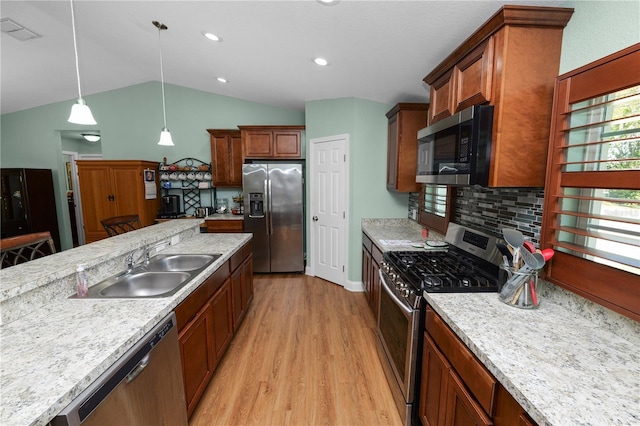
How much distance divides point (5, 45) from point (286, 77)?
306 centimetres

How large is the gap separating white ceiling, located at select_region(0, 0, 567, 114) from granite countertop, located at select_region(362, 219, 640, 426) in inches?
57.3

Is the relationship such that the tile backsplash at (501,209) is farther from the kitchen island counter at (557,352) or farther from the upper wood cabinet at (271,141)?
the upper wood cabinet at (271,141)

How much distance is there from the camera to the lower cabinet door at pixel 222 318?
6.49 ft

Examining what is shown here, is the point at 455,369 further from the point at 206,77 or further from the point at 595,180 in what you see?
the point at 206,77

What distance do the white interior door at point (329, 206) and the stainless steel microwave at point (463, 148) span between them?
5.81 ft

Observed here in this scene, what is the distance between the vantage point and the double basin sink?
1.54 m

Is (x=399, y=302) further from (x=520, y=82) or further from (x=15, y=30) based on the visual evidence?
(x=15, y=30)

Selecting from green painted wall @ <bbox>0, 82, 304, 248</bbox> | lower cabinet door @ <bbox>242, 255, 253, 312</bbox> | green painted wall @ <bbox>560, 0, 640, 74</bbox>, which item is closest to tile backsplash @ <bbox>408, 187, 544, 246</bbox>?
green painted wall @ <bbox>560, 0, 640, 74</bbox>

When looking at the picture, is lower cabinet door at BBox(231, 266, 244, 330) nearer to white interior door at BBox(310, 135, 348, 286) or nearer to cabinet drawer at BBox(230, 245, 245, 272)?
cabinet drawer at BBox(230, 245, 245, 272)

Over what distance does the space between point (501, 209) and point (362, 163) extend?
1.94 meters

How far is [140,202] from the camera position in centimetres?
434

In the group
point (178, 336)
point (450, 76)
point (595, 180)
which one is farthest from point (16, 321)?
point (450, 76)

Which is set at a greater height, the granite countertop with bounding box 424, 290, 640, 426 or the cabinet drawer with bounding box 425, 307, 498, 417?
the granite countertop with bounding box 424, 290, 640, 426

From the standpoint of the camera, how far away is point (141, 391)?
1.11 m
